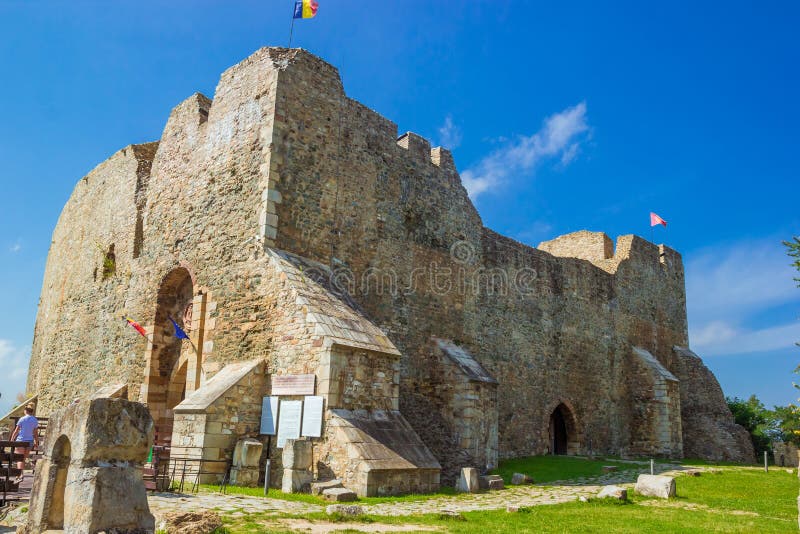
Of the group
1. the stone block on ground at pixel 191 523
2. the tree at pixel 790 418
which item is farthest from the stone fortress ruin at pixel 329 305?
the tree at pixel 790 418

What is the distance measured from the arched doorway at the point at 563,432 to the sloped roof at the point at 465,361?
539 centimetres

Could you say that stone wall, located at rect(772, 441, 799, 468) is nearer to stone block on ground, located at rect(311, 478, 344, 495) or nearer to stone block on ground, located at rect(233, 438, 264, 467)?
stone block on ground, located at rect(311, 478, 344, 495)

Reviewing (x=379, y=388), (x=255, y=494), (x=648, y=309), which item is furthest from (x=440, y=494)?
(x=648, y=309)

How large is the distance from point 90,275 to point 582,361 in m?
15.7

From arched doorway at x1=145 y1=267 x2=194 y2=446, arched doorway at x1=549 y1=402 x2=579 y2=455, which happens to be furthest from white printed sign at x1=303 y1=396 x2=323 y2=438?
arched doorway at x1=549 y1=402 x2=579 y2=455

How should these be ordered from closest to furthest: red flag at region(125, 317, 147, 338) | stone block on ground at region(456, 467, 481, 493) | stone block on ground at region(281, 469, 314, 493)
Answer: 1. stone block on ground at region(281, 469, 314, 493)
2. stone block on ground at region(456, 467, 481, 493)
3. red flag at region(125, 317, 147, 338)

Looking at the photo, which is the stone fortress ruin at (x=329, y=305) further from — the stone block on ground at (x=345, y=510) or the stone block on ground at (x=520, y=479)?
the stone block on ground at (x=345, y=510)

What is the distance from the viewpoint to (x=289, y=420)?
11.4 m

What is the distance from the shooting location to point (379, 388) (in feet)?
39.0

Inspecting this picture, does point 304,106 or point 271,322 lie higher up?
point 304,106

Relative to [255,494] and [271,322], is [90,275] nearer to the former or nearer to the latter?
[271,322]

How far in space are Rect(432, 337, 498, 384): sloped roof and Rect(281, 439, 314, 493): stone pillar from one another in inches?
218

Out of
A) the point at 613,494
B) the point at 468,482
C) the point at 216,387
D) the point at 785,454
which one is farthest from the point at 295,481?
the point at 785,454

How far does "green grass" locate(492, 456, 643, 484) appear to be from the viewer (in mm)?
15000
